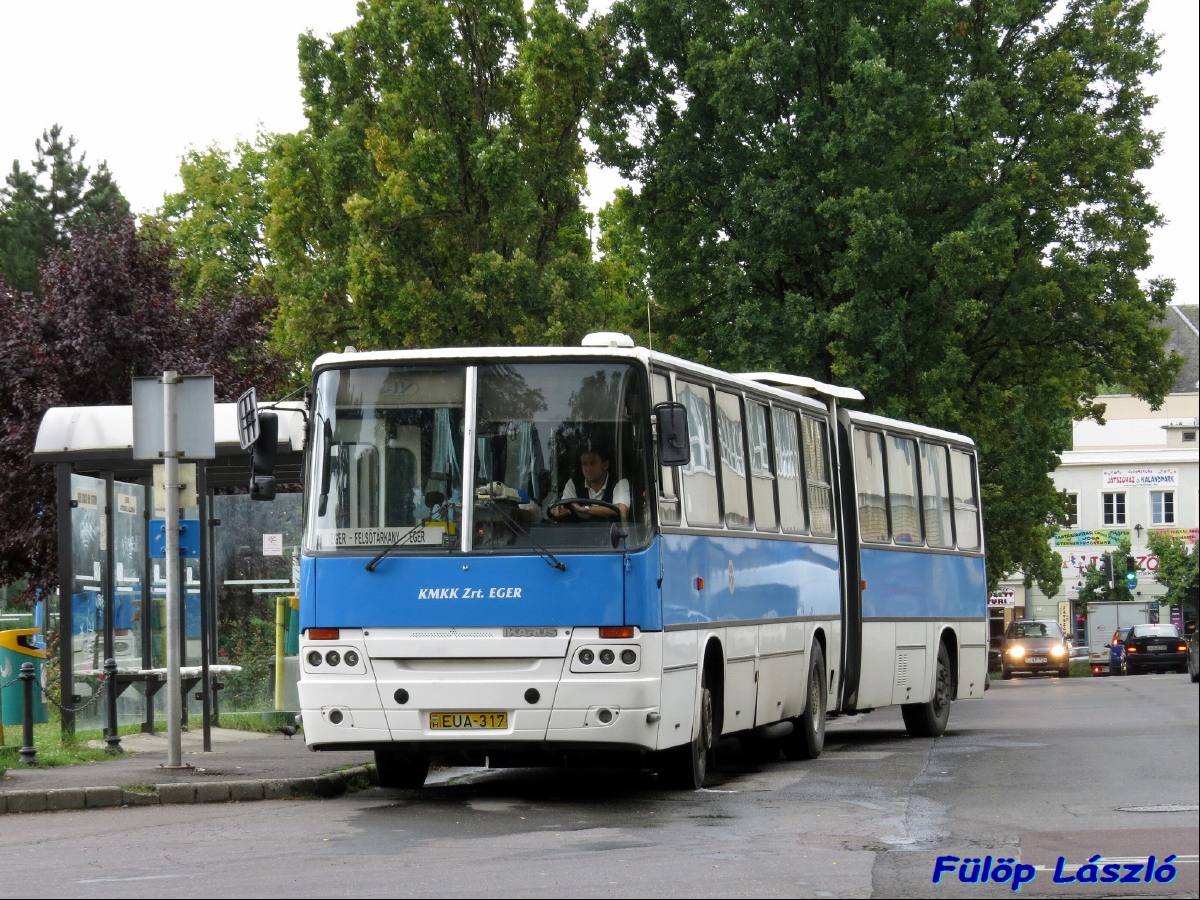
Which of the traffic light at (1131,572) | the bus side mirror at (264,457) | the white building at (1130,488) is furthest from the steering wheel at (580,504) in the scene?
the traffic light at (1131,572)

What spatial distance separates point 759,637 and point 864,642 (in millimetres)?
3889

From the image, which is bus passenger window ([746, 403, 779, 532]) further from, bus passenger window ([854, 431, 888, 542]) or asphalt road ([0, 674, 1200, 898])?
bus passenger window ([854, 431, 888, 542])

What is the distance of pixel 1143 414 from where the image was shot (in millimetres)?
77562

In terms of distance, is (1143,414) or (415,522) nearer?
(415,522)

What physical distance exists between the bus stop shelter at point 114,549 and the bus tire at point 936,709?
7151 mm

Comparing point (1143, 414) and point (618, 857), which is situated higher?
point (1143, 414)

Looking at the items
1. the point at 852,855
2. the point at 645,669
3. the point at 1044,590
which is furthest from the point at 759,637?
the point at 1044,590

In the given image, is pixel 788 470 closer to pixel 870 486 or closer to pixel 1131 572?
pixel 870 486

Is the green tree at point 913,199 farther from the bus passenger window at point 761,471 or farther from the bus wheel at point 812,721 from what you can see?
the bus passenger window at point 761,471

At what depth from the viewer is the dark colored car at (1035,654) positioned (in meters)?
60.2

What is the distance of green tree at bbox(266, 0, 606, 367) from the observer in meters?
36.9

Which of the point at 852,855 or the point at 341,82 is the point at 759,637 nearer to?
the point at 852,855

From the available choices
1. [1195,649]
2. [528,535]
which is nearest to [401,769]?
[528,535]

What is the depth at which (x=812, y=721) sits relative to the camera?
1823cm
